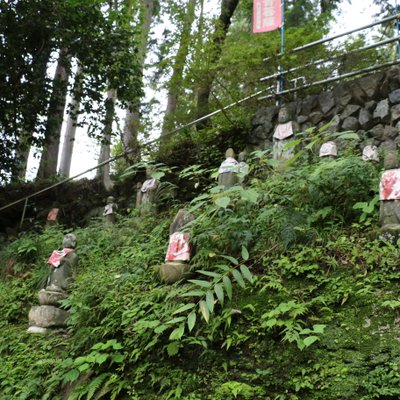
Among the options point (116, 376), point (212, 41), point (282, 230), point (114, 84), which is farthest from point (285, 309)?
point (114, 84)

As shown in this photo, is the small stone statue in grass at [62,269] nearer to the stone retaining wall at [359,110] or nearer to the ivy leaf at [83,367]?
the ivy leaf at [83,367]

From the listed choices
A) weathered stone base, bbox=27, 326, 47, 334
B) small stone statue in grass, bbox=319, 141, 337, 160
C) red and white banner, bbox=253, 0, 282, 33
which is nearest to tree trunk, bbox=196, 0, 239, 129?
red and white banner, bbox=253, 0, 282, 33

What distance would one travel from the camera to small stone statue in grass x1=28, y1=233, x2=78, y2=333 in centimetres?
520

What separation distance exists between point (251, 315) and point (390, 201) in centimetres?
172

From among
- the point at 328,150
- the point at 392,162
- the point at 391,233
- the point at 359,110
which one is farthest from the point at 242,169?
the point at 359,110

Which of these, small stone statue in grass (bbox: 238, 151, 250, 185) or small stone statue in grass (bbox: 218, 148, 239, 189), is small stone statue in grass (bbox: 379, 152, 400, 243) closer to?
small stone statue in grass (bbox: 238, 151, 250, 185)

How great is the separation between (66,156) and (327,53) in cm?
1068

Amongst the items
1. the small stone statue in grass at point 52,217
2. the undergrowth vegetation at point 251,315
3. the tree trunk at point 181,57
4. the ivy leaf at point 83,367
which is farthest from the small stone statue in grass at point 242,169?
the small stone statue in grass at point 52,217

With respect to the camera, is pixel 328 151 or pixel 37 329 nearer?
pixel 37 329

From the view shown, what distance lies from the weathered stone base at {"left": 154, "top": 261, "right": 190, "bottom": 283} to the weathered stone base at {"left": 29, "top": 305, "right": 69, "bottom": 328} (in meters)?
1.58

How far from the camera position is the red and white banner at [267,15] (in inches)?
367

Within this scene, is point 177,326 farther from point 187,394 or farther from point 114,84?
point 114,84

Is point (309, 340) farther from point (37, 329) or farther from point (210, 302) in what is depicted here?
point (37, 329)

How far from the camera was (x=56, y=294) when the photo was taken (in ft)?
17.5
